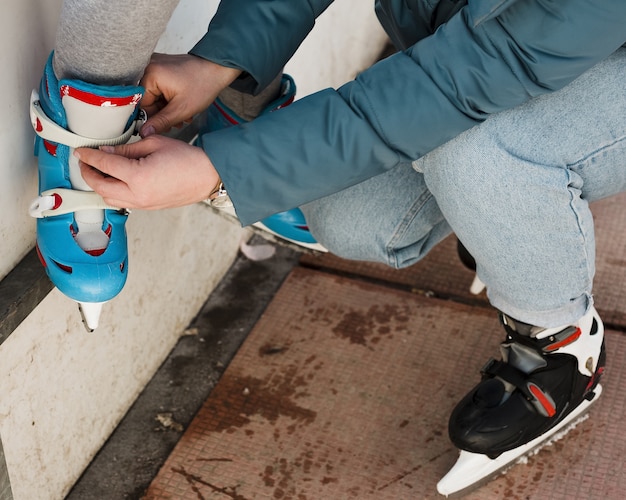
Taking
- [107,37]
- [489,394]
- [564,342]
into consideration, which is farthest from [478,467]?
[107,37]

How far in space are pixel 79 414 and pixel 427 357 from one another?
66 cm

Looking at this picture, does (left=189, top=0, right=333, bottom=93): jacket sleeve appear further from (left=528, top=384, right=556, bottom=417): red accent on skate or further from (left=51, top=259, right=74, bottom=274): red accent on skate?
(left=528, top=384, right=556, bottom=417): red accent on skate

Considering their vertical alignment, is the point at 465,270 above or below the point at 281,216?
below

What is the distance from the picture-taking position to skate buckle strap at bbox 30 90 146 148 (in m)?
1.08

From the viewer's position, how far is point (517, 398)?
140cm

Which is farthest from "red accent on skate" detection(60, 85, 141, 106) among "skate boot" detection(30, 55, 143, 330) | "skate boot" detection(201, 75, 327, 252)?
"skate boot" detection(201, 75, 327, 252)

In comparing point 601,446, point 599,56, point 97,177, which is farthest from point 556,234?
point 97,177

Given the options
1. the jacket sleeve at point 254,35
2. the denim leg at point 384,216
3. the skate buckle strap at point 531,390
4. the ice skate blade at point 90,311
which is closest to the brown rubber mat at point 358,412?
the skate buckle strap at point 531,390

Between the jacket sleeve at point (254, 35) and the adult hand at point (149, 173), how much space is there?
0.72 feet

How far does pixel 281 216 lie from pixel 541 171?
524 millimetres

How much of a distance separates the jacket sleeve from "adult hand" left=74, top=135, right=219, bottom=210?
8.6 inches

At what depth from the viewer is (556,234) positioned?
48.3 inches

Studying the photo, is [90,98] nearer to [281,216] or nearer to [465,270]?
[281,216]

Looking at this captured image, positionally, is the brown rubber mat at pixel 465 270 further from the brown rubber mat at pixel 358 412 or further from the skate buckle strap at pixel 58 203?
the skate buckle strap at pixel 58 203
